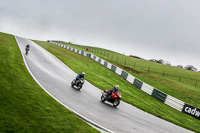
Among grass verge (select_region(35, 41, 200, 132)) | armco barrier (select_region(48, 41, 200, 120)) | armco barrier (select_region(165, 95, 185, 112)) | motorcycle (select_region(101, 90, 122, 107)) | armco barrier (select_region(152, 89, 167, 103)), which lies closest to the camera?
motorcycle (select_region(101, 90, 122, 107))

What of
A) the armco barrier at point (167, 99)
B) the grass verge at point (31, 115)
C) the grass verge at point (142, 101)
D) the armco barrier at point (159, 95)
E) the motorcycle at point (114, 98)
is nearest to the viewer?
the grass verge at point (31, 115)

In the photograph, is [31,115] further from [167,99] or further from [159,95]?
[159,95]

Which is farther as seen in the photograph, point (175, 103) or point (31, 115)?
point (175, 103)

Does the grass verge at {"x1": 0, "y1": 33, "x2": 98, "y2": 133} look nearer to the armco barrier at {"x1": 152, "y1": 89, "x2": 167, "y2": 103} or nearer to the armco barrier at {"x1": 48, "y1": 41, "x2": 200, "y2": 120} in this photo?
the armco barrier at {"x1": 48, "y1": 41, "x2": 200, "y2": 120}

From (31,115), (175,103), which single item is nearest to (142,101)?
(175,103)

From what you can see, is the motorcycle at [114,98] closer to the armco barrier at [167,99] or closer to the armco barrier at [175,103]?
the armco barrier at [167,99]

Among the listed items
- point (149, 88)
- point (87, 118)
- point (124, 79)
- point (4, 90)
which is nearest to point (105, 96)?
point (87, 118)

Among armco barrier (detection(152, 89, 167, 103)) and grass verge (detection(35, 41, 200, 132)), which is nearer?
grass verge (detection(35, 41, 200, 132))

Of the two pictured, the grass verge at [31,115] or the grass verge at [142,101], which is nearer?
the grass verge at [31,115]

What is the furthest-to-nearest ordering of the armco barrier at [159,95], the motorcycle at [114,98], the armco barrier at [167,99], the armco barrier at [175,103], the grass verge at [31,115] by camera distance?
1. the armco barrier at [159,95]
2. the armco barrier at [175,103]
3. the armco barrier at [167,99]
4. the motorcycle at [114,98]
5. the grass verge at [31,115]

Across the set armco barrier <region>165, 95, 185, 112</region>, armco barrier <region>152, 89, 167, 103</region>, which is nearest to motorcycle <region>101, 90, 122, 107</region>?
armco barrier <region>165, 95, 185, 112</region>

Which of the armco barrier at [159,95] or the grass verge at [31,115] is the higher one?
the armco barrier at [159,95]

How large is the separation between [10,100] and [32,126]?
8.33 feet

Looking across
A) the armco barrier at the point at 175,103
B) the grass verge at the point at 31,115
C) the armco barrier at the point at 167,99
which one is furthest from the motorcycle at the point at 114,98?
the armco barrier at the point at 175,103
